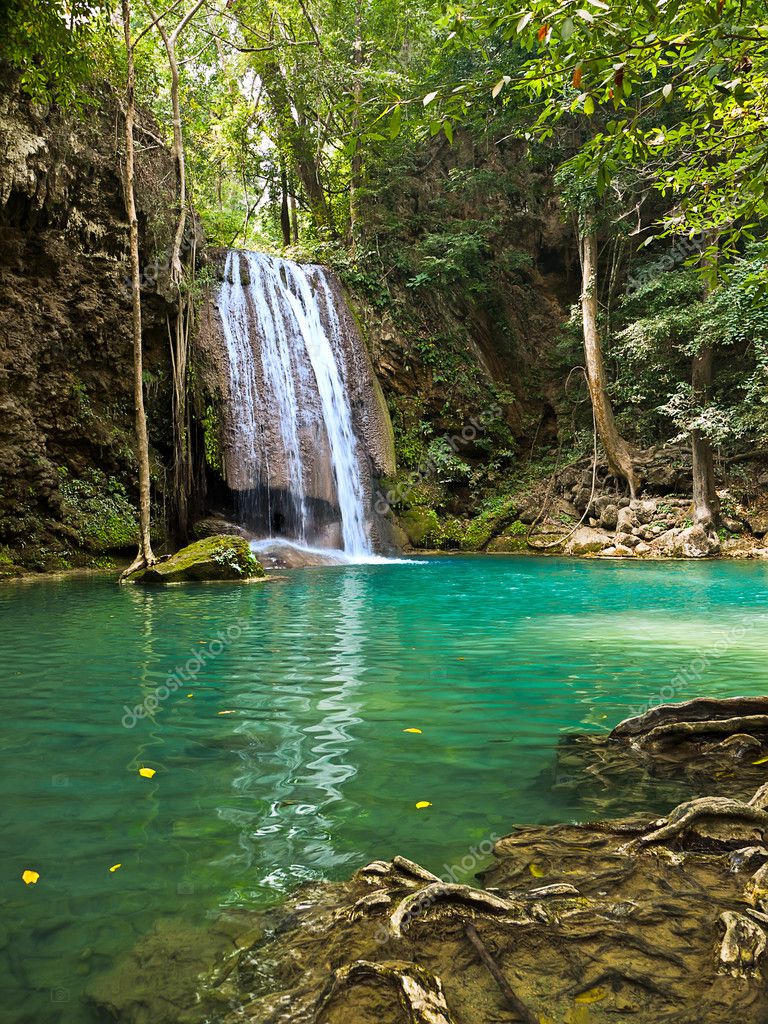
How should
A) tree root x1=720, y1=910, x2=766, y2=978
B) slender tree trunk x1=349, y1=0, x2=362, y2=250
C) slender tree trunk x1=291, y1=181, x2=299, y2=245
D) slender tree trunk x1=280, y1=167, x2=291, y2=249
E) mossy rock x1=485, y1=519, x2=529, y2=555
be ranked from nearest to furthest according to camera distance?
1. tree root x1=720, y1=910, x2=766, y2=978
2. mossy rock x1=485, y1=519, x2=529, y2=555
3. slender tree trunk x1=349, y1=0, x2=362, y2=250
4. slender tree trunk x1=280, y1=167, x2=291, y2=249
5. slender tree trunk x1=291, y1=181, x2=299, y2=245

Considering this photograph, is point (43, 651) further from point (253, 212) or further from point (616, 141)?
point (253, 212)

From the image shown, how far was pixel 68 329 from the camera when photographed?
14742 mm

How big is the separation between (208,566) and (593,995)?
35.7 feet

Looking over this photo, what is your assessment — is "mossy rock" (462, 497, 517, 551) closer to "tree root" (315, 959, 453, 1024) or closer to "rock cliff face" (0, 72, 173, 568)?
"rock cliff face" (0, 72, 173, 568)

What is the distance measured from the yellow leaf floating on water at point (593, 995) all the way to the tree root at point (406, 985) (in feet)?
1.07

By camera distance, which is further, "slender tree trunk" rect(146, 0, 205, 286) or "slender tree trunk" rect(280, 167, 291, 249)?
"slender tree trunk" rect(280, 167, 291, 249)

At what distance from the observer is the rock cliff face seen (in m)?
13.3

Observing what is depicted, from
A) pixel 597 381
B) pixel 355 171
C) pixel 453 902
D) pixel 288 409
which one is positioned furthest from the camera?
pixel 355 171

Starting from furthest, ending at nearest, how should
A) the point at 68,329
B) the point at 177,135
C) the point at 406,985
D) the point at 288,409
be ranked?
1. the point at 288,409
2. the point at 68,329
3. the point at 177,135
4. the point at 406,985

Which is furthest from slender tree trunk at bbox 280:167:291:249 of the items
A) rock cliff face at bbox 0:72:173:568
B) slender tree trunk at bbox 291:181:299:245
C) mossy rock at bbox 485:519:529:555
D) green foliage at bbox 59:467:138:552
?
green foliage at bbox 59:467:138:552

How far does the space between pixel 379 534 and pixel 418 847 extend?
16526 millimetres

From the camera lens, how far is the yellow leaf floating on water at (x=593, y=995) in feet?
5.20

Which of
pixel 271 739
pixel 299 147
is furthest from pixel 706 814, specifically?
pixel 299 147

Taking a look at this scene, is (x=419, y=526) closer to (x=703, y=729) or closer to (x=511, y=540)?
(x=511, y=540)
